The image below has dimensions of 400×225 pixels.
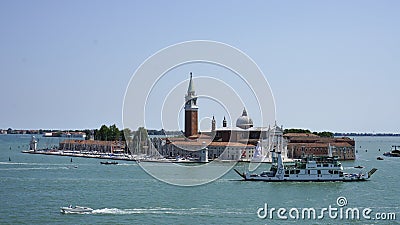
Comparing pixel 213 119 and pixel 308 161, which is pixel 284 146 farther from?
pixel 308 161

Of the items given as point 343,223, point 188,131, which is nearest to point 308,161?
point 343,223

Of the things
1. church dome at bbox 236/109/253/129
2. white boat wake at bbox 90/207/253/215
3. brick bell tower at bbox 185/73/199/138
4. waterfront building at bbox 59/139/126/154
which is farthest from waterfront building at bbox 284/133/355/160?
white boat wake at bbox 90/207/253/215

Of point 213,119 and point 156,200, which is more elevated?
point 213,119

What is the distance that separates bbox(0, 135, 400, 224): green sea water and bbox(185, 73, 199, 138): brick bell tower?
47.6 feet

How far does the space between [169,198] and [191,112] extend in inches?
829

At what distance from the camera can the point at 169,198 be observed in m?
15.1

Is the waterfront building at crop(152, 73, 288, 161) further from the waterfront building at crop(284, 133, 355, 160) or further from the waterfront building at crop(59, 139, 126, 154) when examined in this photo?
the waterfront building at crop(59, 139, 126, 154)

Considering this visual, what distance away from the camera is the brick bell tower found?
118ft

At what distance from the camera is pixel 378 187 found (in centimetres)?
1817

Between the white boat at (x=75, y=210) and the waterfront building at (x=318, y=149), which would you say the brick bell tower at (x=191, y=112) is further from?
the white boat at (x=75, y=210)

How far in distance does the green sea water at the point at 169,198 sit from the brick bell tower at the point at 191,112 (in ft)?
47.6

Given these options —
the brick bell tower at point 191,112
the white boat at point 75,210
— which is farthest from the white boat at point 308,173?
the brick bell tower at point 191,112

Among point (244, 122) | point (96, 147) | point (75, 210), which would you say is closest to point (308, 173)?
point (75, 210)

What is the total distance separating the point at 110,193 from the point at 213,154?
1724cm
